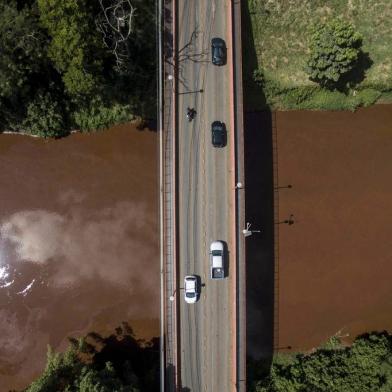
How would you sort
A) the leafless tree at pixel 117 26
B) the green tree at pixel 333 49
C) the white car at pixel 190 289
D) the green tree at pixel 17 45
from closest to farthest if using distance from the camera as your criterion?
the green tree at pixel 17 45, the leafless tree at pixel 117 26, the white car at pixel 190 289, the green tree at pixel 333 49

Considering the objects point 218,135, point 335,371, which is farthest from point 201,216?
point 335,371

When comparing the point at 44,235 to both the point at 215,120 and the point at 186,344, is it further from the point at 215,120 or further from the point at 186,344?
the point at 215,120

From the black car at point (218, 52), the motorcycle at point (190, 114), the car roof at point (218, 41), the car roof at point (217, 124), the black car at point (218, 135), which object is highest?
the car roof at point (218, 41)

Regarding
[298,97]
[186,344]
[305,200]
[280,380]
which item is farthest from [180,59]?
[280,380]

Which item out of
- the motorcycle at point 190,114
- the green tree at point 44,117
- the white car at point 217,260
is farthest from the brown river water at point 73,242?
the white car at point 217,260

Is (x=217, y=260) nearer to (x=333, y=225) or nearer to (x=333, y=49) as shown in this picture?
(x=333, y=225)

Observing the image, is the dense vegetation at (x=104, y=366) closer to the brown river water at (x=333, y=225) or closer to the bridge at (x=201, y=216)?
the bridge at (x=201, y=216)

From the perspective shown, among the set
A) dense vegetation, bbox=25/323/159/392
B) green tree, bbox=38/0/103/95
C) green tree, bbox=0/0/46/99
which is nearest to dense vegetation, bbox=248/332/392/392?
dense vegetation, bbox=25/323/159/392
